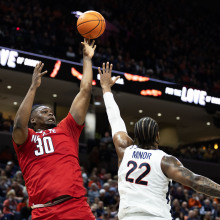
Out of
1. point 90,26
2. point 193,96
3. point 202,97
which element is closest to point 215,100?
point 202,97

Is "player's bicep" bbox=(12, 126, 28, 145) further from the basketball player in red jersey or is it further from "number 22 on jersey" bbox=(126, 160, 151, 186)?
"number 22 on jersey" bbox=(126, 160, 151, 186)

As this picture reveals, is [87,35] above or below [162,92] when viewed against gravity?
below

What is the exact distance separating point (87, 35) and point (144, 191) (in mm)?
2256

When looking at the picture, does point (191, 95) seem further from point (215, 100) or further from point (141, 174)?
point (141, 174)

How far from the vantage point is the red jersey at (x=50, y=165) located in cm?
363

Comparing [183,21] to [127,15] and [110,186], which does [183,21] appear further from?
[110,186]

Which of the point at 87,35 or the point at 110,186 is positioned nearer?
the point at 87,35

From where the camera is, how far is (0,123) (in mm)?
17453

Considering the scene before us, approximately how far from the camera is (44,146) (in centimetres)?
383

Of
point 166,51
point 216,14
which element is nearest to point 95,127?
point 166,51

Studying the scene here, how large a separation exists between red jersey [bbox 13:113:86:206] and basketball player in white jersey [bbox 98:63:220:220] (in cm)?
49

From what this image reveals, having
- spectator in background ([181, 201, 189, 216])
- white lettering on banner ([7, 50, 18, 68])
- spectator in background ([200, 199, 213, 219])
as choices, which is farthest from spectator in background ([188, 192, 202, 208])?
white lettering on banner ([7, 50, 18, 68])

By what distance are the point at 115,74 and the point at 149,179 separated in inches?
535

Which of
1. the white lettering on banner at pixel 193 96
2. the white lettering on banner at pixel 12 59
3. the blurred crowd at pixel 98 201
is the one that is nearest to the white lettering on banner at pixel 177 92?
the white lettering on banner at pixel 193 96
